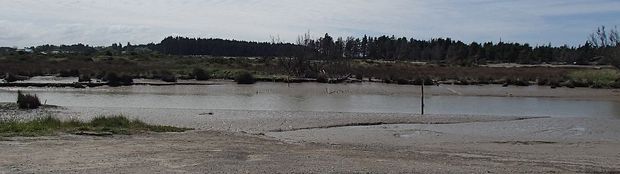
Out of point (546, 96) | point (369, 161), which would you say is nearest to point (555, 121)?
point (369, 161)

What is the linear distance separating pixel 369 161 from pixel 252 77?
1594 inches

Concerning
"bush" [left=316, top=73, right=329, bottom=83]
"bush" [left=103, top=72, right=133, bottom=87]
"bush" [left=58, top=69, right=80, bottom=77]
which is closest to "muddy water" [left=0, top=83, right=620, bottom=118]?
"bush" [left=103, top=72, right=133, bottom=87]

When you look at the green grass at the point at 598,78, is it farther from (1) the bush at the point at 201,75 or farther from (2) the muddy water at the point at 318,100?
(1) the bush at the point at 201,75

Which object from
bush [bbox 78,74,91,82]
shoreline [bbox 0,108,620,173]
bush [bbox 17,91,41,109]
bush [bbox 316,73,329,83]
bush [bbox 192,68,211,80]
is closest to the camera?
shoreline [bbox 0,108,620,173]

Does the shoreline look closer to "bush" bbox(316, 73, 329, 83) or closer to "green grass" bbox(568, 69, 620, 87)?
"bush" bbox(316, 73, 329, 83)

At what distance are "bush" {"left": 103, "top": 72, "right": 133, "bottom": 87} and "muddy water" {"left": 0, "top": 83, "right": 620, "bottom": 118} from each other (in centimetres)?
223

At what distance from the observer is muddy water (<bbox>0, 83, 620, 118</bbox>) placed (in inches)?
1251

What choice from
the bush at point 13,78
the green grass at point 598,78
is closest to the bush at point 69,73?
the bush at point 13,78

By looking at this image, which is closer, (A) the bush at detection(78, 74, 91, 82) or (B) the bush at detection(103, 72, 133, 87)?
(B) the bush at detection(103, 72, 133, 87)

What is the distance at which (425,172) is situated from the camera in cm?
1155

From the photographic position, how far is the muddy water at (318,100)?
3178 centimetres

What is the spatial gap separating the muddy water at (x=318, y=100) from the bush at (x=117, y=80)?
2234 millimetres

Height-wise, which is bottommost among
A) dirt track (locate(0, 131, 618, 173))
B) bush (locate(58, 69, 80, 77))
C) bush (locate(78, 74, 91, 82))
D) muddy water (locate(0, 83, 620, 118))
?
muddy water (locate(0, 83, 620, 118))

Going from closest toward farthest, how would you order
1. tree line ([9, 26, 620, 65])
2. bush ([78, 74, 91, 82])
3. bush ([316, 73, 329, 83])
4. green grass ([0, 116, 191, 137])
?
green grass ([0, 116, 191, 137]) → bush ([78, 74, 91, 82]) → bush ([316, 73, 329, 83]) → tree line ([9, 26, 620, 65])
